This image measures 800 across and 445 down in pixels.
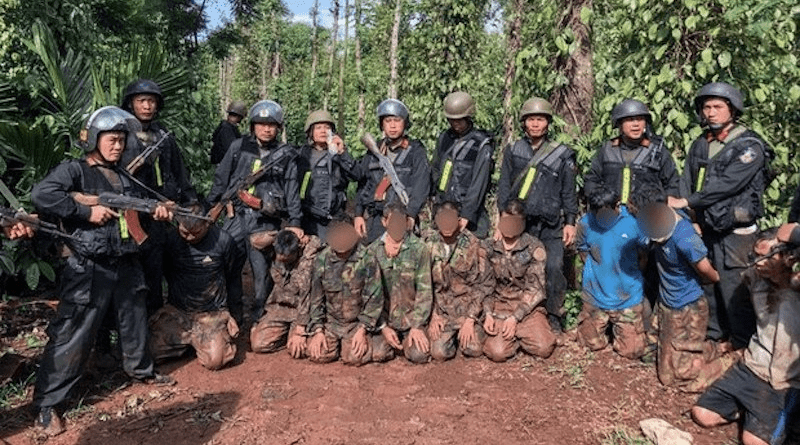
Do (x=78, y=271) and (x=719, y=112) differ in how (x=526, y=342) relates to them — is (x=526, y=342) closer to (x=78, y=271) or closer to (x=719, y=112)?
(x=719, y=112)

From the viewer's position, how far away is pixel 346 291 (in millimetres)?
5094

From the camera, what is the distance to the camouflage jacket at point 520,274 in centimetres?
510

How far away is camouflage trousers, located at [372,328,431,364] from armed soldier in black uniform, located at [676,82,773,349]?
7.75 ft

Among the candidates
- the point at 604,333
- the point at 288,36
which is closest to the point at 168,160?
the point at 604,333

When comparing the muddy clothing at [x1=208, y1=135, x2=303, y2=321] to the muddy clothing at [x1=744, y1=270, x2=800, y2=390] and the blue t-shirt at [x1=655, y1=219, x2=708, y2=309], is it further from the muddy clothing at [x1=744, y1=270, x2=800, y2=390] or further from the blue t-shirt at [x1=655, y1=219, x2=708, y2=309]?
the muddy clothing at [x1=744, y1=270, x2=800, y2=390]

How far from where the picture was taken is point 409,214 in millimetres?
5797

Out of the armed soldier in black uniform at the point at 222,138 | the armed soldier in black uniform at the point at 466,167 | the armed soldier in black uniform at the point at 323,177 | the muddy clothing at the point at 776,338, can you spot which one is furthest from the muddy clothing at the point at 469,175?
the armed soldier in black uniform at the point at 222,138

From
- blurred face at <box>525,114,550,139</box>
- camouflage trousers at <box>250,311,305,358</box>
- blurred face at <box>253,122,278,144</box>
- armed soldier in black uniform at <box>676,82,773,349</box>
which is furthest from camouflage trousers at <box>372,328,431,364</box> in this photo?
armed soldier in black uniform at <box>676,82,773,349</box>

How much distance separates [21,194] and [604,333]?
5.53 metres

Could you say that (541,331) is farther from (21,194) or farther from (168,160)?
(21,194)

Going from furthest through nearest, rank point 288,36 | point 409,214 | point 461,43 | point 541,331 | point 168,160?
point 288,36 → point 461,43 → point 409,214 → point 168,160 → point 541,331

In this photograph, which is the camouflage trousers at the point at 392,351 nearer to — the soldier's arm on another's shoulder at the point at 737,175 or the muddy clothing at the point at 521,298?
the muddy clothing at the point at 521,298

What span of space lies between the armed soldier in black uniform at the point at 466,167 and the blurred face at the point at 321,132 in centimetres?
139

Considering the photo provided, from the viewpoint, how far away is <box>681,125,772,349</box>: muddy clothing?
445cm
